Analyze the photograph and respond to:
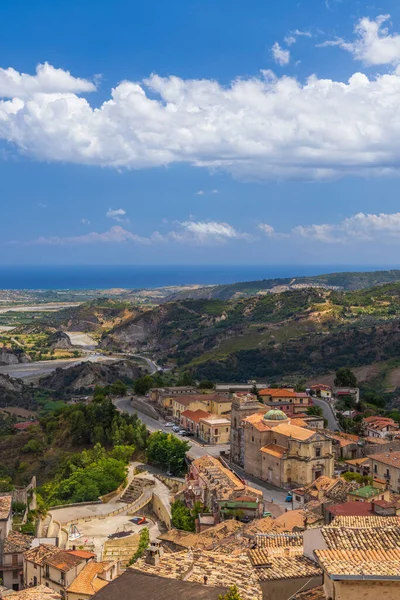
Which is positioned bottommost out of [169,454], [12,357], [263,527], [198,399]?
[12,357]

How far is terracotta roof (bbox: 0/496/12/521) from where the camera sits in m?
33.8

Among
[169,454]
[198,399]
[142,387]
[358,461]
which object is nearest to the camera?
[358,461]

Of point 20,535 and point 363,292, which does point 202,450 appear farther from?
point 363,292

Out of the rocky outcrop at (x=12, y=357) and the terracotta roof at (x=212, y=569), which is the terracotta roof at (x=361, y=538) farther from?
the rocky outcrop at (x=12, y=357)

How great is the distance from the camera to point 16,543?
107 ft

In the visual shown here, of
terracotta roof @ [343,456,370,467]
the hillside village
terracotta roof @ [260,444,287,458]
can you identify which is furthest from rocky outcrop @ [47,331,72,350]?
terracotta roof @ [343,456,370,467]

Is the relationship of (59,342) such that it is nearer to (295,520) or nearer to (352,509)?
(295,520)

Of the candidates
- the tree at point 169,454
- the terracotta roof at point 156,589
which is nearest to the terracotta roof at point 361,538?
the terracotta roof at point 156,589

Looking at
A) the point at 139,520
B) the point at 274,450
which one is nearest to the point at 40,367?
the point at 274,450

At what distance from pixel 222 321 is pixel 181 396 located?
308 feet

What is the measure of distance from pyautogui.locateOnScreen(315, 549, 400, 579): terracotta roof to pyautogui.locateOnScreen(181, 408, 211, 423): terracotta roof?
49112 mm

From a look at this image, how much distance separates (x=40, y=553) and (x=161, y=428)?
34.7 meters

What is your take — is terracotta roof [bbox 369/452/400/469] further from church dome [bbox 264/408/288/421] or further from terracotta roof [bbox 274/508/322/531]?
terracotta roof [bbox 274/508/322/531]

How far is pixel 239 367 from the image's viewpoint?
116312 millimetres
